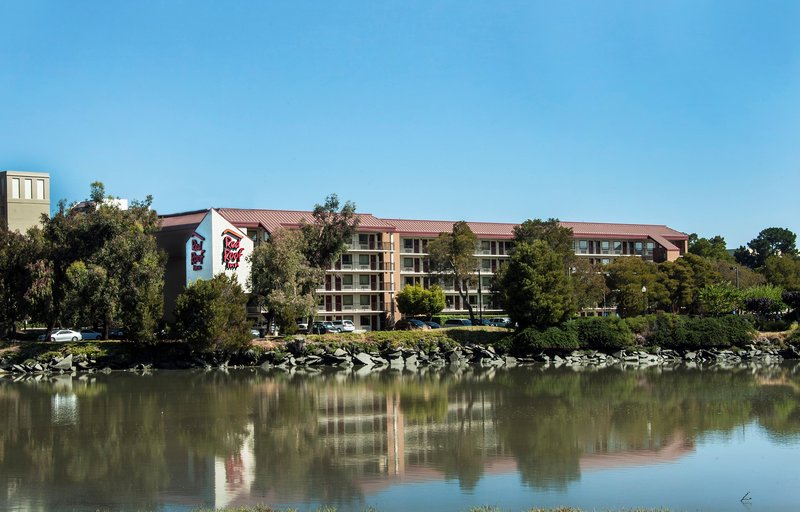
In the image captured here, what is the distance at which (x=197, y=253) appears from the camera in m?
66.0

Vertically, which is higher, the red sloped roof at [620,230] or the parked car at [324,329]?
the red sloped roof at [620,230]

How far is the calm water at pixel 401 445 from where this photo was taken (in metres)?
20.8

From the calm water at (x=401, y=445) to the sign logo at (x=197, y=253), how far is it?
59.8 feet

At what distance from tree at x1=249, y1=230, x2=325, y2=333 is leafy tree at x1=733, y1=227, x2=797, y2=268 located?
4563 inches

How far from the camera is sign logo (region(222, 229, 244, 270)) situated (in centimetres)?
6625

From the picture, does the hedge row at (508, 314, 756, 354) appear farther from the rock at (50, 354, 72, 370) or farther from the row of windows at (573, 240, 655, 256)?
the row of windows at (573, 240, 655, 256)

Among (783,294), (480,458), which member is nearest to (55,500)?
(480,458)

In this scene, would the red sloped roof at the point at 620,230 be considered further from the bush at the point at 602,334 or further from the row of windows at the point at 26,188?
the row of windows at the point at 26,188

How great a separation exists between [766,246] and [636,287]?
292 ft

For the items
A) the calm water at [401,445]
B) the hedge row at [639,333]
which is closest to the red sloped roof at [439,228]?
the hedge row at [639,333]

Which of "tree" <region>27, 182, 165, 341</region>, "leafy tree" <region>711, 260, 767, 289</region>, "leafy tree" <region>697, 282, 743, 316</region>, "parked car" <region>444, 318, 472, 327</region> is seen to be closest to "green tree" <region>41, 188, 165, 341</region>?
"tree" <region>27, 182, 165, 341</region>

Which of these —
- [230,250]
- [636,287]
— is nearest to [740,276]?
[636,287]

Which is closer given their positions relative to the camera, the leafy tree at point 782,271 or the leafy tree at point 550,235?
the leafy tree at point 550,235

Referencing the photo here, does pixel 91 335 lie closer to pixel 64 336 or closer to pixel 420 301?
pixel 64 336
